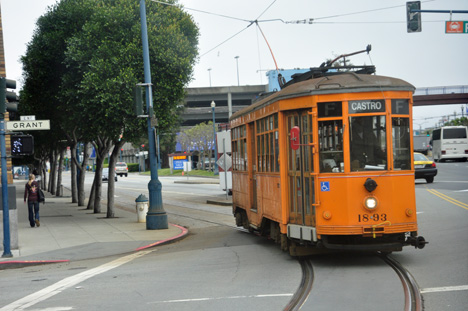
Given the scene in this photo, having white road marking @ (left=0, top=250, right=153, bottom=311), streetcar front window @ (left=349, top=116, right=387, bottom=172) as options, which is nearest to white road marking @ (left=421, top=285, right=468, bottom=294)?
streetcar front window @ (left=349, top=116, right=387, bottom=172)

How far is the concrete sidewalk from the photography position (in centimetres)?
1437

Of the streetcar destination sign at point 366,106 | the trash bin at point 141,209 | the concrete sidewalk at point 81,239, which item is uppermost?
the streetcar destination sign at point 366,106

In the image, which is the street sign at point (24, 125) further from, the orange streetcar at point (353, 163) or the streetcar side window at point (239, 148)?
the orange streetcar at point (353, 163)

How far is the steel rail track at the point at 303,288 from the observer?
782 cm

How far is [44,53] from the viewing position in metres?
24.2

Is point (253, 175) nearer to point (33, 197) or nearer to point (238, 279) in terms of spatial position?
point (238, 279)

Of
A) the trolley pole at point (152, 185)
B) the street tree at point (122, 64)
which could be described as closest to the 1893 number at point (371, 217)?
the trolley pole at point (152, 185)

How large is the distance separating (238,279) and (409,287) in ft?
8.79

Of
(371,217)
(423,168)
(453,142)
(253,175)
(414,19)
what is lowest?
(371,217)

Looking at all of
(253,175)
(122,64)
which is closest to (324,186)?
(253,175)

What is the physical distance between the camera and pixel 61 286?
33.8 ft

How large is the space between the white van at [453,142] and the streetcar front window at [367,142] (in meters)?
50.8

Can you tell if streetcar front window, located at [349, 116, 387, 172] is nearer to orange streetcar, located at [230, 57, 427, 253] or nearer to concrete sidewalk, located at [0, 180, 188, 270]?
orange streetcar, located at [230, 57, 427, 253]

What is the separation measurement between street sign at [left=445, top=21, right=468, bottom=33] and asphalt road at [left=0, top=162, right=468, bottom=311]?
396 inches
